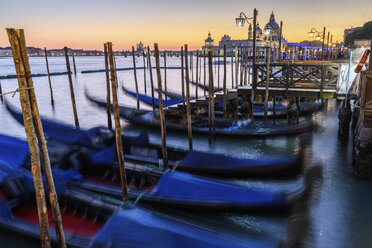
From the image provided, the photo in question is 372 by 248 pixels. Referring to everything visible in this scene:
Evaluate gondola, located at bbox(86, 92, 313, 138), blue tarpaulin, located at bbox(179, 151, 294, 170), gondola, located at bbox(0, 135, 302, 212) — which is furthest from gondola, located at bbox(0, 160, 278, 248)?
gondola, located at bbox(86, 92, 313, 138)

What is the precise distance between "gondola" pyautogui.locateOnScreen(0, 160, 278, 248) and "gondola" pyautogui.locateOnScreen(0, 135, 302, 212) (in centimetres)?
37

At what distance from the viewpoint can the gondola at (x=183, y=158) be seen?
5.12m

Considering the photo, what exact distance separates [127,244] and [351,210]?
416 cm

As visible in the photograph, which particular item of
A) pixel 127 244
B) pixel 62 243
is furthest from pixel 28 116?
pixel 127 244

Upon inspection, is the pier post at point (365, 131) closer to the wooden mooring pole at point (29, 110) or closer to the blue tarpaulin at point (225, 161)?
the blue tarpaulin at point (225, 161)

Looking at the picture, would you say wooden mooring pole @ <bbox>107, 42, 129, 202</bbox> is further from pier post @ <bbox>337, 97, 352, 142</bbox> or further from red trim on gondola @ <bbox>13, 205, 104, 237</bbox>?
pier post @ <bbox>337, 97, 352, 142</bbox>

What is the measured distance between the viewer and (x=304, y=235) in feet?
9.69

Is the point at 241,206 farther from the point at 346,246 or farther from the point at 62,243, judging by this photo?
the point at 62,243

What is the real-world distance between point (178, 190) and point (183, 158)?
5.63ft

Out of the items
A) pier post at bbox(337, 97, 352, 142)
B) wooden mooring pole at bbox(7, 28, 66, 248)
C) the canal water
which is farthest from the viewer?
pier post at bbox(337, 97, 352, 142)

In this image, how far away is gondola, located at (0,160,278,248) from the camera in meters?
3.12

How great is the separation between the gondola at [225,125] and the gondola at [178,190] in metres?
3.99

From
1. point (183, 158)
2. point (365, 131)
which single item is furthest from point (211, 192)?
point (365, 131)

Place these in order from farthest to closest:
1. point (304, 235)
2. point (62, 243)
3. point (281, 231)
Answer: point (281, 231)
point (62, 243)
point (304, 235)
